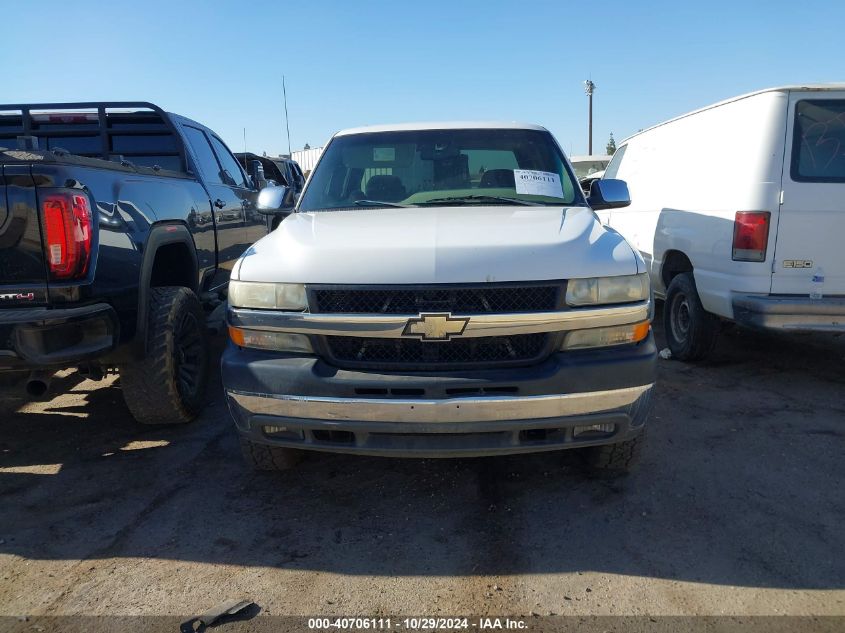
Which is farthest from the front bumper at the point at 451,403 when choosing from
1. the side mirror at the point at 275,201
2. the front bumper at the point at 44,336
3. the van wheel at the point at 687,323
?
the van wheel at the point at 687,323

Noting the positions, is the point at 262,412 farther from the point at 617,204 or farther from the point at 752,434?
the point at 752,434

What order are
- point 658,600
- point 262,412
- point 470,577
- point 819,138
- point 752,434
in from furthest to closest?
point 819,138
point 752,434
point 262,412
point 470,577
point 658,600

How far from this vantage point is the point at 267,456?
3.12 meters

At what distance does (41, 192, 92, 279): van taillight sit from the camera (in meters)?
2.70

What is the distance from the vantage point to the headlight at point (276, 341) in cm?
262

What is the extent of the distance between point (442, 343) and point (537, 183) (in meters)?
1.58

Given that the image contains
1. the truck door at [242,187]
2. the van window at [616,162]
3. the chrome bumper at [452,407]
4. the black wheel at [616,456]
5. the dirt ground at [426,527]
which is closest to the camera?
the dirt ground at [426,527]

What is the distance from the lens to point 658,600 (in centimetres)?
226

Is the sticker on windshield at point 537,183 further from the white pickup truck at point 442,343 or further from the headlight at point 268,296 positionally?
the headlight at point 268,296

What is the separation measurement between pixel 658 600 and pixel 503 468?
116cm

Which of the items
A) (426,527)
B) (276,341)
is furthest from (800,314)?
(276,341)

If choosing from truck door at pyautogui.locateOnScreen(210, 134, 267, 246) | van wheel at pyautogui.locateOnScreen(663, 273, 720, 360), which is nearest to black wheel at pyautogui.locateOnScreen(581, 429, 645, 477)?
van wheel at pyautogui.locateOnScreen(663, 273, 720, 360)

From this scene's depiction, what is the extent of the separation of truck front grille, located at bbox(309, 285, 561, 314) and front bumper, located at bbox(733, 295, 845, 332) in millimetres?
2450

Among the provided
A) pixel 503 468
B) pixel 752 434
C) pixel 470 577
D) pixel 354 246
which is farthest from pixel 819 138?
pixel 470 577
